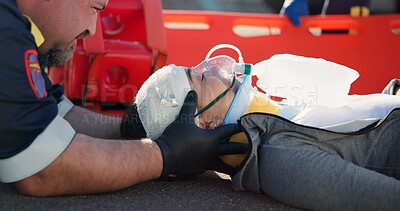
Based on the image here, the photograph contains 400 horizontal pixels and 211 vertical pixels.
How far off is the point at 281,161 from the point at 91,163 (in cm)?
61

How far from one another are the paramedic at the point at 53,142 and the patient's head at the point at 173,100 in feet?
0.20

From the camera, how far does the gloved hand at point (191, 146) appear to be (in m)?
1.76

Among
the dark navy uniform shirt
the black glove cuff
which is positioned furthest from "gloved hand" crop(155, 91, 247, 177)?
the dark navy uniform shirt

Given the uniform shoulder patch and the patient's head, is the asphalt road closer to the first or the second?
the patient's head

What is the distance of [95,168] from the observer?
5.29 ft

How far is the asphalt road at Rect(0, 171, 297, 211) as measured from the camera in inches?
64.2

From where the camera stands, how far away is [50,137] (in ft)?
5.14

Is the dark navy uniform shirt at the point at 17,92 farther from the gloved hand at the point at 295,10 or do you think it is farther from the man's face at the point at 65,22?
the gloved hand at the point at 295,10

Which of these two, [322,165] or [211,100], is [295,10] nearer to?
[211,100]

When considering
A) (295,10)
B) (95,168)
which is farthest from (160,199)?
(295,10)

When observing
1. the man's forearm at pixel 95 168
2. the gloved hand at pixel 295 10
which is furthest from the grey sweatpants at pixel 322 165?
the gloved hand at pixel 295 10

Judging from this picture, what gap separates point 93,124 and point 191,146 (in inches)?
31.0

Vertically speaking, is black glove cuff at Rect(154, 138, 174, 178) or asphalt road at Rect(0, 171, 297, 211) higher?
black glove cuff at Rect(154, 138, 174, 178)

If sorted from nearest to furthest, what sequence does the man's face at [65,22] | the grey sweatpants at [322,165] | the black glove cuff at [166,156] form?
the grey sweatpants at [322,165]
the black glove cuff at [166,156]
the man's face at [65,22]
